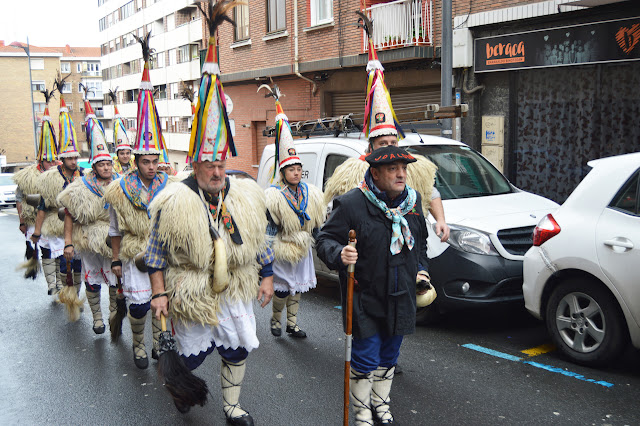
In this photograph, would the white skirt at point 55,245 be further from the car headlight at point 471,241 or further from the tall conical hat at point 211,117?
the car headlight at point 471,241

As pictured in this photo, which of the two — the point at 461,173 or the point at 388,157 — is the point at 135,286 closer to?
the point at 388,157

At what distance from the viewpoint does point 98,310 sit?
7.68 metres

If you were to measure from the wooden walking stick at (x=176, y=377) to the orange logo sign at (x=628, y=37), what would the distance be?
1019 cm

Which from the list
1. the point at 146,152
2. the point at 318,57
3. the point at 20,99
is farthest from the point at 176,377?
the point at 20,99

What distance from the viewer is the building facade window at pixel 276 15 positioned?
2217cm

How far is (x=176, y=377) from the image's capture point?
4.26 metres

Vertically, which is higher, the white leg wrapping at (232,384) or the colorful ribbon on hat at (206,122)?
the colorful ribbon on hat at (206,122)

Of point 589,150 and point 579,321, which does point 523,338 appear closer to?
point 579,321

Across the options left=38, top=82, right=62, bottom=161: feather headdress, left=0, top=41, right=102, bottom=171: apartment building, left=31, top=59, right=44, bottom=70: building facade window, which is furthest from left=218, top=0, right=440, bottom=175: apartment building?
left=31, top=59, right=44, bottom=70: building facade window

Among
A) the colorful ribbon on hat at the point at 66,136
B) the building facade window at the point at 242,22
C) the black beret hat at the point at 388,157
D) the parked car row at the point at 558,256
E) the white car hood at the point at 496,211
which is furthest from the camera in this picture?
the building facade window at the point at 242,22

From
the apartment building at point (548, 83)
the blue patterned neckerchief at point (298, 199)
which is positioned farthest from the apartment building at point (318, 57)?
the blue patterned neckerchief at point (298, 199)

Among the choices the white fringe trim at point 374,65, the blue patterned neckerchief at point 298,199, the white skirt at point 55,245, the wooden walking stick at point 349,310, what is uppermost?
the white fringe trim at point 374,65

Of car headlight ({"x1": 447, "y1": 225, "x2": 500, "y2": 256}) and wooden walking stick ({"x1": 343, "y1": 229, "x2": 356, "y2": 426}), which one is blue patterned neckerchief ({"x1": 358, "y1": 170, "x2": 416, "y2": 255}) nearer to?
wooden walking stick ({"x1": 343, "y1": 229, "x2": 356, "y2": 426})

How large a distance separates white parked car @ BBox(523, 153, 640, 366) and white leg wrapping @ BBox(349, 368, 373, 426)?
224cm
